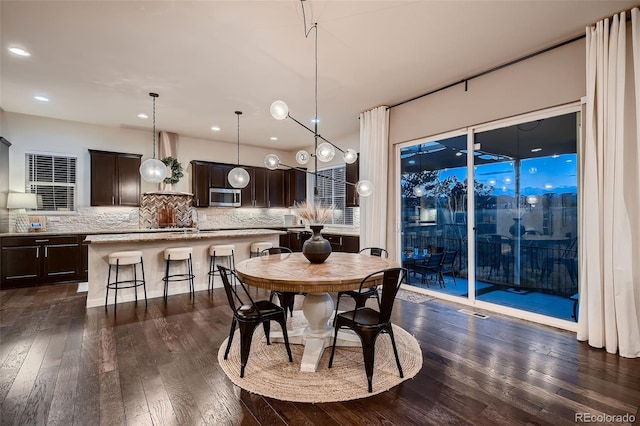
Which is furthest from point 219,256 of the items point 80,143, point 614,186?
point 614,186

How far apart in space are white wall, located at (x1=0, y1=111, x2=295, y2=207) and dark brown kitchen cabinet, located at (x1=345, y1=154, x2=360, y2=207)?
355 centimetres

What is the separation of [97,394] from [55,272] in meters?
4.48

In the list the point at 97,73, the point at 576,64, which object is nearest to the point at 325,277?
the point at 576,64

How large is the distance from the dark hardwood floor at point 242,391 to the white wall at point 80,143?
3.37m

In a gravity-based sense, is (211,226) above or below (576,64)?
below

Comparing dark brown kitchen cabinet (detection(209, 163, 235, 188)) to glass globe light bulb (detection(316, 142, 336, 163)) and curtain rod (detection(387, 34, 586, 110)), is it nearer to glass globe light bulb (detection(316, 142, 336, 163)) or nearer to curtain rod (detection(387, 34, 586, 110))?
curtain rod (detection(387, 34, 586, 110))

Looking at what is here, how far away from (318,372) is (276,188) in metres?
6.31

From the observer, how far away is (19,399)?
2.06 meters

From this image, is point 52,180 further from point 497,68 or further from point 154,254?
point 497,68

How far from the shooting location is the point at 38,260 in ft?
17.1

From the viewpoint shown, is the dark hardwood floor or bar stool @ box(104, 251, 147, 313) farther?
bar stool @ box(104, 251, 147, 313)

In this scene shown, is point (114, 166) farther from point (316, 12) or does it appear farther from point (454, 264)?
point (454, 264)

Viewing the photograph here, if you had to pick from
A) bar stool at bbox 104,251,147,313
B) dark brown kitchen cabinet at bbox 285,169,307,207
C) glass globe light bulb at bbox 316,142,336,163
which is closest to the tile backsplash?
dark brown kitchen cabinet at bbox 285,169,307,207

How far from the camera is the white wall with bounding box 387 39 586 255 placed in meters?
3.27
